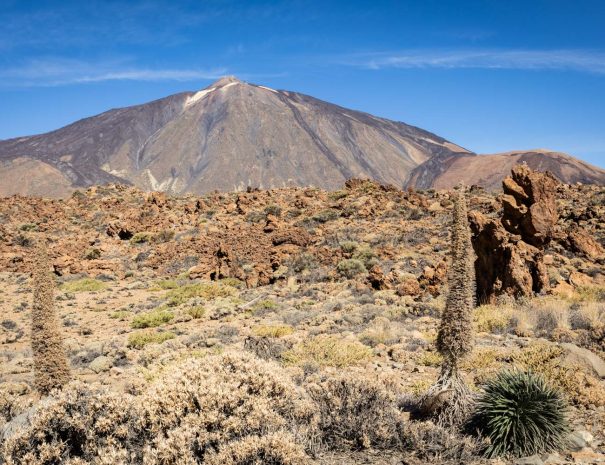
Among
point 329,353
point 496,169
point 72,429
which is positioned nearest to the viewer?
point 72,429

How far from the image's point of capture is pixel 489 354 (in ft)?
22.9

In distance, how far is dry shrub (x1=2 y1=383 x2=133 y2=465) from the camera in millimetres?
3590

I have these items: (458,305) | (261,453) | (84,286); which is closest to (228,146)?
(84,286)

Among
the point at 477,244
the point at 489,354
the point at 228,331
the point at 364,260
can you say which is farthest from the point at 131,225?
the point at 489,354

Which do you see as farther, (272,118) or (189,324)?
(272,118)

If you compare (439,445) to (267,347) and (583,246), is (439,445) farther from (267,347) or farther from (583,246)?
(583,246)

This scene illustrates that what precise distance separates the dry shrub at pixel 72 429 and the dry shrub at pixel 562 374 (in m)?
4.13

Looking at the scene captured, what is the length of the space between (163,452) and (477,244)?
9153 mm

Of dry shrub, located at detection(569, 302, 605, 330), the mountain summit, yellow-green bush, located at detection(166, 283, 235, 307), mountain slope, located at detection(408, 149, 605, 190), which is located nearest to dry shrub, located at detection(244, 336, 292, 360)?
dry shrub, located at detection(569, 302, 605, 330)

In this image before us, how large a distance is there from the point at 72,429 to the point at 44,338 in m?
1.18

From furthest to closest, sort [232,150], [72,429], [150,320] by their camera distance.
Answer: [232,150] → [150,320] → [72,429]

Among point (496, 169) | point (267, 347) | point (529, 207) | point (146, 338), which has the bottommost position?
point (146, 338)

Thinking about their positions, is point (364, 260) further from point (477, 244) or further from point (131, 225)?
point (131, 225)

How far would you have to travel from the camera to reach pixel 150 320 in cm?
1077
